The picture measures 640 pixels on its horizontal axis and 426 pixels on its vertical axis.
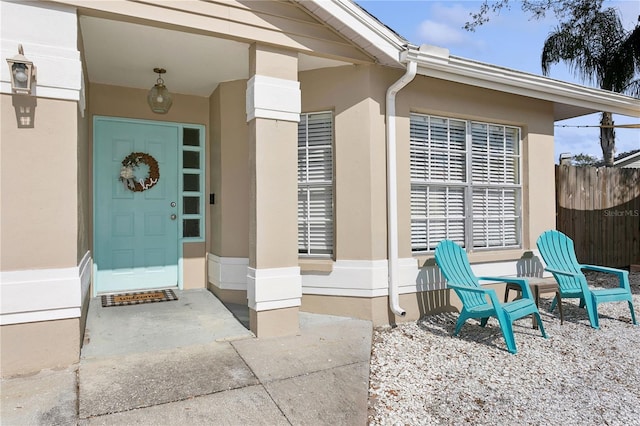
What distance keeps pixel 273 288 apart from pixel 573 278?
3553mm

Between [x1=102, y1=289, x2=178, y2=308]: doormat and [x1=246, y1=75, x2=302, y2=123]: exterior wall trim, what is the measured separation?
255cm

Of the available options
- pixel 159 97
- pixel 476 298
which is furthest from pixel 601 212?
pixel 159 97

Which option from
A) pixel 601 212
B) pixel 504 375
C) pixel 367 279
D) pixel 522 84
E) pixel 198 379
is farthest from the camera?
pixel 601 212

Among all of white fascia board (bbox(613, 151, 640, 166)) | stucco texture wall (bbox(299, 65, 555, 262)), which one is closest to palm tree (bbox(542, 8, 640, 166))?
white fascia board (bbox(613, 151, 640, 166))

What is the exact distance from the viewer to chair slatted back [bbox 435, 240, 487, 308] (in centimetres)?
421

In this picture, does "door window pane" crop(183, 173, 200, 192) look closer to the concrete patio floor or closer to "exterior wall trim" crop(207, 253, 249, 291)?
"exterior wall trim" crop(207, 253, 249, 291)

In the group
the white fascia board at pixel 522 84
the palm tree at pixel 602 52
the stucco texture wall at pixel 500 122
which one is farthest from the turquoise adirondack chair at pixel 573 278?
the palm tree at pixel 602 52

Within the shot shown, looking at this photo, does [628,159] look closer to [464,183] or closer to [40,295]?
[464,183]

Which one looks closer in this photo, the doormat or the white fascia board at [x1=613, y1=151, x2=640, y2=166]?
the doormat

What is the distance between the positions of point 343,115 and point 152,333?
294cm

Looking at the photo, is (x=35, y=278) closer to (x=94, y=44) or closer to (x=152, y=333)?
(x=152, y=333)

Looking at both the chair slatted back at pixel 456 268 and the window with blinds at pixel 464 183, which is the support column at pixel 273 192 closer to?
the chair slatted back at pixel 456 268

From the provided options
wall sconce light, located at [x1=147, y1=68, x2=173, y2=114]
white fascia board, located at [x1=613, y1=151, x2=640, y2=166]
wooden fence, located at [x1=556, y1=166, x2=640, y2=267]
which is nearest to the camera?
wall sconce light, located at [x1=147, y1=68, x2=173, y2=114]

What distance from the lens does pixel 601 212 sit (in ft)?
25.5
